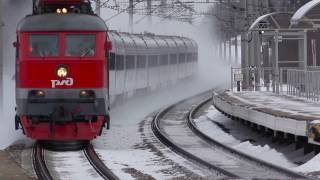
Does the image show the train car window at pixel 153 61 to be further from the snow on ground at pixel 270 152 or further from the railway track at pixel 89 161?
the railway track at pixel 89 161

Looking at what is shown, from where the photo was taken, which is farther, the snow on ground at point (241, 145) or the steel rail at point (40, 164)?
the snow on ground at point (241, 145)

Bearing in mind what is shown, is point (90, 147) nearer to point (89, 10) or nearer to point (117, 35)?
point (89, 10)

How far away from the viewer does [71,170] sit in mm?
13211

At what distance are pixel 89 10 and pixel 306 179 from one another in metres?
8.44

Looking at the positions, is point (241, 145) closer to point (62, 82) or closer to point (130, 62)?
point (62, 82)

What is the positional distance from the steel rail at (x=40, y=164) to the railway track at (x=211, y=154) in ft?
10.3

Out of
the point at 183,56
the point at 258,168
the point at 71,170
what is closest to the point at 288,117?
the point at 258,168

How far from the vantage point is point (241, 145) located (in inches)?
699

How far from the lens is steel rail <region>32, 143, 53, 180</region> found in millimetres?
12169

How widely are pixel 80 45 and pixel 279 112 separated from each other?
496cm

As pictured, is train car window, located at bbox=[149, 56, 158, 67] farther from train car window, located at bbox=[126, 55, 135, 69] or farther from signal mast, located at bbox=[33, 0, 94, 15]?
signal mast, located at bbox=[33, 0, 94, 15]

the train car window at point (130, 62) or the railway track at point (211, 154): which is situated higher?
the train car window at point (130, 62)

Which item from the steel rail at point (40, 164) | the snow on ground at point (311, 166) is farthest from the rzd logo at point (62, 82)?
the snow on ground at point (311, 166)

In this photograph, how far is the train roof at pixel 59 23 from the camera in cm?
1569
